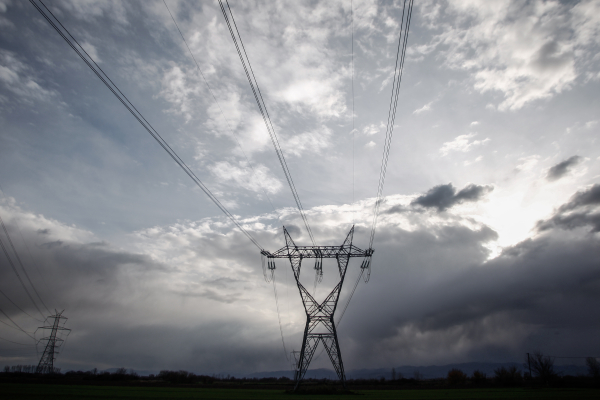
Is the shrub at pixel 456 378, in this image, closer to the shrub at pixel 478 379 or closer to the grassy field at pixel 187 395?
the shrub at pixel 478 379

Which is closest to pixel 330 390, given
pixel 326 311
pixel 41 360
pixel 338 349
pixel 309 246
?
pixel 338 349

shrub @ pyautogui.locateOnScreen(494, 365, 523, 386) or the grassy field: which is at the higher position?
the grassy field

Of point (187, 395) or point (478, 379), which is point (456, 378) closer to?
point (478, 379)

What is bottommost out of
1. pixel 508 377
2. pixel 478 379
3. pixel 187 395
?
pixel 478 379

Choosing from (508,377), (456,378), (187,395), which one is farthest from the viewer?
(456,378)

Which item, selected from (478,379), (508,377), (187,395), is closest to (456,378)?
(478,379)

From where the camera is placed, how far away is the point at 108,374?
350 ft

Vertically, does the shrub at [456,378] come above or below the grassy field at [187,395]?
below

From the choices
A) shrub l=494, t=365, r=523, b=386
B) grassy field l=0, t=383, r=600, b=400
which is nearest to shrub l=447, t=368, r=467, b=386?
shrub l=494, t=365, r=523, b=386

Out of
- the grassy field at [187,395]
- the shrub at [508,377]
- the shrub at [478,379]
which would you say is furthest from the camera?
the shrub at [478,379]

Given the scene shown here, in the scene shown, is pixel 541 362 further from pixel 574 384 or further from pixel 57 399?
pixel 57 399

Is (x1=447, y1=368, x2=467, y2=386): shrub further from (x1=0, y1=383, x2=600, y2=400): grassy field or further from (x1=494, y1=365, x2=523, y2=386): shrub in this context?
(x1=0, y1=383, x2=600, y2=400): grassy field

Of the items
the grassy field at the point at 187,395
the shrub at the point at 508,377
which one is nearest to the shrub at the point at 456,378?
the shrub at the point at 508,377

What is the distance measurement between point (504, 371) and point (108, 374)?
4833 inches
